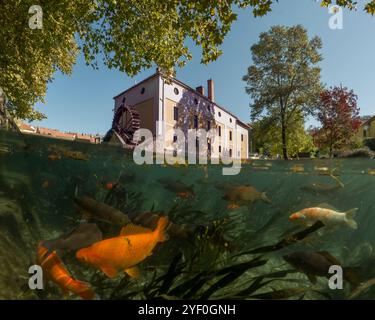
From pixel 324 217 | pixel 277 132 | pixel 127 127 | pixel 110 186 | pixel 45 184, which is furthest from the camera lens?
pixel 277 132

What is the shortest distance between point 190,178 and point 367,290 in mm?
5916

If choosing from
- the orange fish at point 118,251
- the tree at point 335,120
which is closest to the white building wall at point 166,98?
the tree at point 335,120

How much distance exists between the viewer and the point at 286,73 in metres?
27.2

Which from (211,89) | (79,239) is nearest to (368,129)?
(211,89)

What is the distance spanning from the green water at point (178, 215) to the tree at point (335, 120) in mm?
17150

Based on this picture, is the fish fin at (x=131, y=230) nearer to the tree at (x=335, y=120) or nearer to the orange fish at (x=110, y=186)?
the orange fish at (x=110, y=186)

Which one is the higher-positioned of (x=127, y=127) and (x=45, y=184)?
(x=127, y=127)

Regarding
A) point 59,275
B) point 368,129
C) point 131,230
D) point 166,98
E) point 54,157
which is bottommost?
point 59,275

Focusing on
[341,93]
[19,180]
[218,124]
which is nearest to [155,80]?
[218,124]

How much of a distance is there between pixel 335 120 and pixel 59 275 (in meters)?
28.1

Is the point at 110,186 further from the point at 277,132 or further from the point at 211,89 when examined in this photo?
the point at 211,89

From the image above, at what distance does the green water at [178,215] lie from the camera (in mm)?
4023

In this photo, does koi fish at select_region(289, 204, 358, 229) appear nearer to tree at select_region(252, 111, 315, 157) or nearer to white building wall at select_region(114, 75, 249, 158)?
white building wall at select_region(114, 75, 249, 158)
